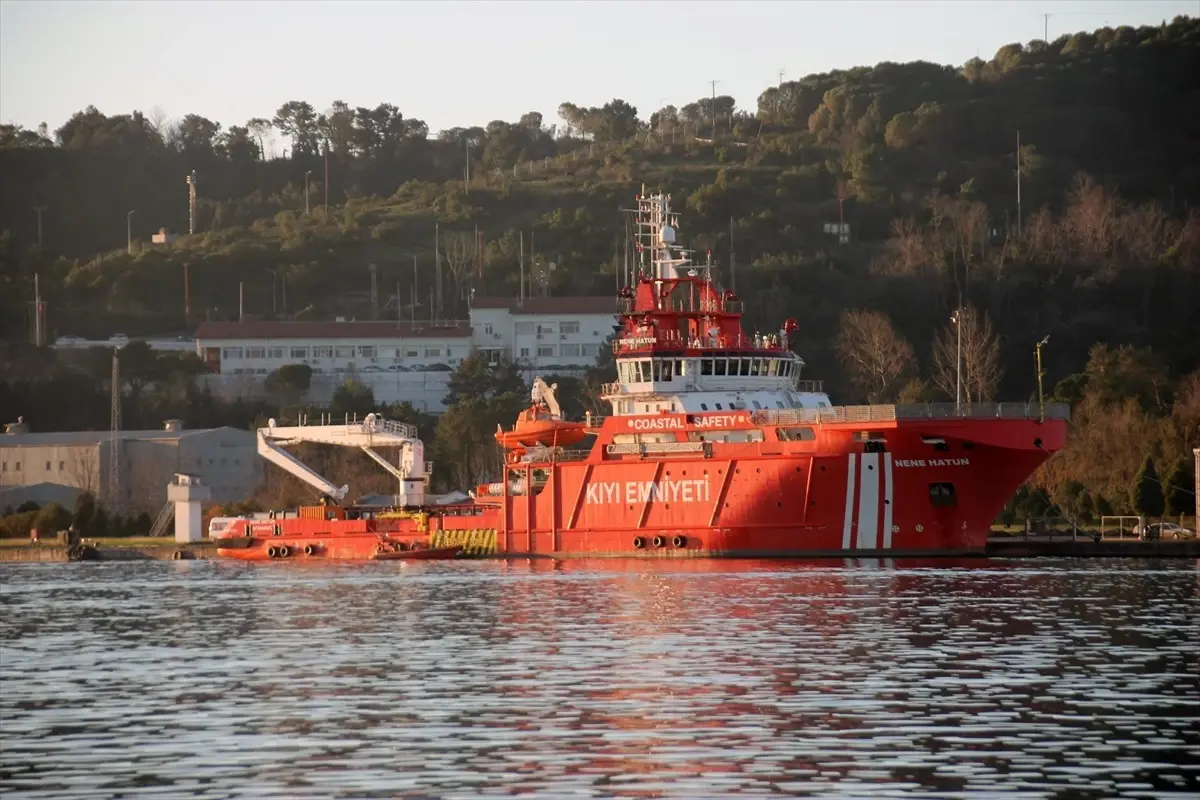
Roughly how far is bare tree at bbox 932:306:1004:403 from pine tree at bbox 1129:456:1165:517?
66.4 ft

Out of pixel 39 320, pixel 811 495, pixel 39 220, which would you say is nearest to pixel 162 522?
pixel 811 495

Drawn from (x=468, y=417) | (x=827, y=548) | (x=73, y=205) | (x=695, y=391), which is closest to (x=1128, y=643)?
(x=827, y=548)

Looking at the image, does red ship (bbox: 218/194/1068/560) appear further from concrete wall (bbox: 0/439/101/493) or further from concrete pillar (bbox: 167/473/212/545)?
concrete wall (bbox: 0/439/101/493)

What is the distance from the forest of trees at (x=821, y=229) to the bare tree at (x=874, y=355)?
25 cm

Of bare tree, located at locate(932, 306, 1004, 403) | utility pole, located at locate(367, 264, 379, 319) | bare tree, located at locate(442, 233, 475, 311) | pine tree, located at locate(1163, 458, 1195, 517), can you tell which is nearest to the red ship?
pine tree, located at locate(1163, 458, 1195, 517)

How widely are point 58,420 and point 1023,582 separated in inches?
3185

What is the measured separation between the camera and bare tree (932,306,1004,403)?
91.3 meters

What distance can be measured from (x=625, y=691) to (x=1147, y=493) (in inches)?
1566

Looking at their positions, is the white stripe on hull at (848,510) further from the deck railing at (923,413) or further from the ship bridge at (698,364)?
the ship bridge at (698,364)

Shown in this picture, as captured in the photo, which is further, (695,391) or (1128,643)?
(695,391)

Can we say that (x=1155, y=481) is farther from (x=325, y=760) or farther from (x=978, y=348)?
(x=325, y=760)

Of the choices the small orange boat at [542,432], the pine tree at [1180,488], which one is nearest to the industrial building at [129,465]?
the small orange boat at [542,432]

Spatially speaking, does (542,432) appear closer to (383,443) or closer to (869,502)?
(383,443)

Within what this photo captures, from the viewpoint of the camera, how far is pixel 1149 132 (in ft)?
542
